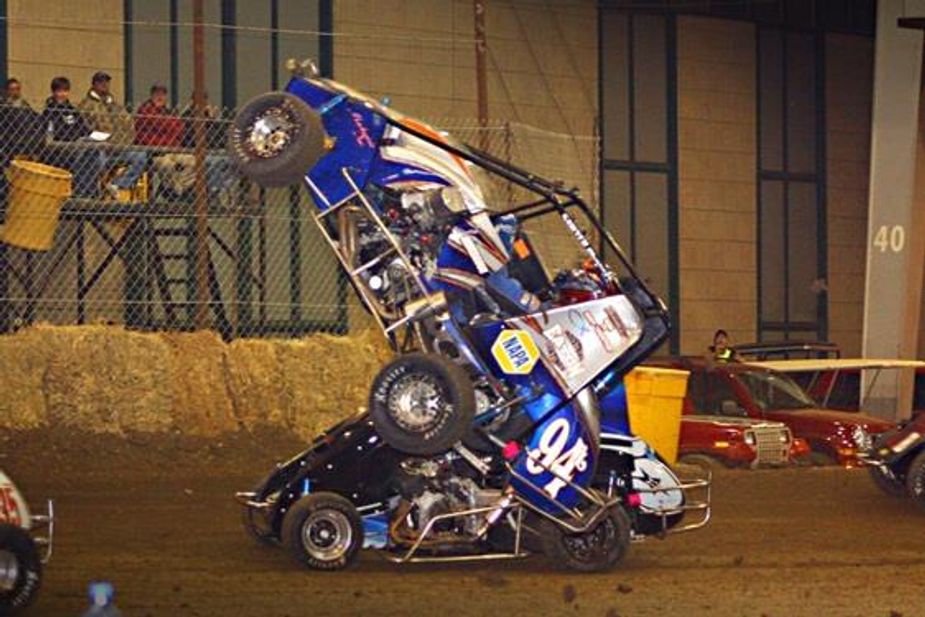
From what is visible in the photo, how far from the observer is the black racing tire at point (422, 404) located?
36.5ft

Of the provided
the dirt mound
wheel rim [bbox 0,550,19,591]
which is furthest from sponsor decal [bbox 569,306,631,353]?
the dirt mound

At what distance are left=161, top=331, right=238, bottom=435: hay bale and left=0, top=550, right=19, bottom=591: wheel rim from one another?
310 inches

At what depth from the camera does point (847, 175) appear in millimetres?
32406

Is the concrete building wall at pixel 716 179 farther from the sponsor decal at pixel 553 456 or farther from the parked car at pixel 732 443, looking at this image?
the sponsor decal at pixel 553 456

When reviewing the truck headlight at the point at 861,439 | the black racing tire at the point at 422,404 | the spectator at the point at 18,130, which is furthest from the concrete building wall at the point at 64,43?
the black racing tire at the point at 422,404

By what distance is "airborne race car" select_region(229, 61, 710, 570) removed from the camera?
38.8 ft

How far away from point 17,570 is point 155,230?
922 cm

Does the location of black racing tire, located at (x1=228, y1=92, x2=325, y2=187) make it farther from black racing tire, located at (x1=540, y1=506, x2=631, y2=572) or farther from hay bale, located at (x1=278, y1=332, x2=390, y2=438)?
hay bale, located at (x1=278, y1=332, x2=390, y2=438)

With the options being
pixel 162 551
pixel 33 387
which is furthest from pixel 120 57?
pixel 162 551

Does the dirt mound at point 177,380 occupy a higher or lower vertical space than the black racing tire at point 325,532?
higher

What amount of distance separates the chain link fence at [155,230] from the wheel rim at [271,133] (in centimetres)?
577

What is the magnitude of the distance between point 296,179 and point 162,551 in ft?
9.10

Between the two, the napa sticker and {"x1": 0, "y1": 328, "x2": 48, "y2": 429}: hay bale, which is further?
{"x1": 0, "y1": 328, "x2": 48, "y2": 429}: hay bale

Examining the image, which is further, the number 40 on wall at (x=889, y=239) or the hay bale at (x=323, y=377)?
the number 40 on wall at (x=889, y=239)
